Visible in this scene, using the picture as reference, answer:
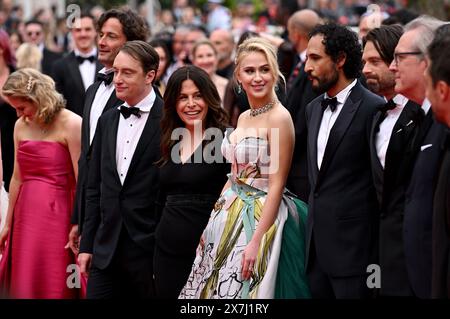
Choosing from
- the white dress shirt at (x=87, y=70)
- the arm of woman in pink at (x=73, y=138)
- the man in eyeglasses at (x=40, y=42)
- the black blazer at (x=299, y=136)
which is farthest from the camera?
the man in eyeglasses at (x=40, y=42)

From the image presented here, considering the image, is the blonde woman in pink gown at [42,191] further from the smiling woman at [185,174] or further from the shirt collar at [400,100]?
the shirt collar at [400,100]

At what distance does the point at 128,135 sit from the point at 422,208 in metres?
2.65

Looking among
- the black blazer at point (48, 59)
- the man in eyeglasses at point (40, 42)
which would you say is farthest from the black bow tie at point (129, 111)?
the black blazer at point (48, 59)

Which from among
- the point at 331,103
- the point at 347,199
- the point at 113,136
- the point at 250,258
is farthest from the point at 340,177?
the point at 113,136

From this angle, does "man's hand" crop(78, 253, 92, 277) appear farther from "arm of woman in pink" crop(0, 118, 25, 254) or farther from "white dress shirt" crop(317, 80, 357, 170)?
"white dress shirt" crop(317, 80, 357, 170)

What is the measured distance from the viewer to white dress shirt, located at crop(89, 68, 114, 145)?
28.1 ft

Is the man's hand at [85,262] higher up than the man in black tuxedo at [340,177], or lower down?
lower down

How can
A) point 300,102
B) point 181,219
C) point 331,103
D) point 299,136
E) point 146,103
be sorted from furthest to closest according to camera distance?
point 300,102 < point 299,136 < point 146,103 < point 181,219 < point 331,103

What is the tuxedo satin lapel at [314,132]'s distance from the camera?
7.11m

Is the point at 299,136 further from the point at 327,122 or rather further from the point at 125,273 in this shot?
the point at 125,273

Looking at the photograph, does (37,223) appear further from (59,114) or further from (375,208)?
(375,208)

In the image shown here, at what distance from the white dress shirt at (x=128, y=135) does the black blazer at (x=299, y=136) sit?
1.62m

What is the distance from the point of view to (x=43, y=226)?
888 centimetres
